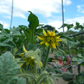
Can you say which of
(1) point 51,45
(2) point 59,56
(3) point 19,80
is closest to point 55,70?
(2) point 59,56

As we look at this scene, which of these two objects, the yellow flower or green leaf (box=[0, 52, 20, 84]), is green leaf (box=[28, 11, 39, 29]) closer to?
the yellow flower

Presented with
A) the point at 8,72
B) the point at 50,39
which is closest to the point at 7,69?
the point at 8,72

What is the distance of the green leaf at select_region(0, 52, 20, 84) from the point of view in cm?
25

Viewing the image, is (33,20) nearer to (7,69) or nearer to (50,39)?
(50,39)

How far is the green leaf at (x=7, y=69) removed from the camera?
0.25 metres

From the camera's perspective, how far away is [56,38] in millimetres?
455

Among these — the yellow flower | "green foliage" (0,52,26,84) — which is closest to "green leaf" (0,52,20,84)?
"green foliage" (0,52,26,84)

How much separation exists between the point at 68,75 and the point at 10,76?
19cm

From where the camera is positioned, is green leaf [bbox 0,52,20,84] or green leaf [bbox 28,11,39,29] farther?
green leaf [bbox 28,11,39,29]

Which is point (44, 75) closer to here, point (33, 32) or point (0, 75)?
point (0, 75)

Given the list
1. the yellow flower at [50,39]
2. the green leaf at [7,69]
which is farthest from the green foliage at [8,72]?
the yellow flower at [50,39]

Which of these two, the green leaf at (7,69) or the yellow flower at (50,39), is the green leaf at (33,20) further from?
the green leaf at (7,69)

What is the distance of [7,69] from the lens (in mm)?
256

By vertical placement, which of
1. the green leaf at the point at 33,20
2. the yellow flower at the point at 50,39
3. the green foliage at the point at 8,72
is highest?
the green leaf at the point at 33,20
